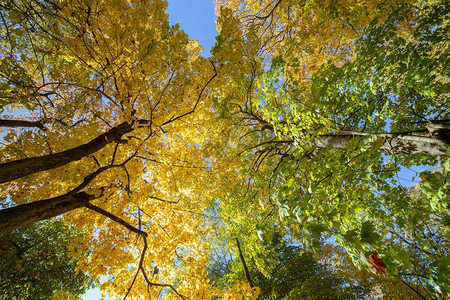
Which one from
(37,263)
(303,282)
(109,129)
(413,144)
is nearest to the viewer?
(413,144)

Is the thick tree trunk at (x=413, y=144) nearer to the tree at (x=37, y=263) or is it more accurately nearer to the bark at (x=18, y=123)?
the bark at (x=18, y=123)

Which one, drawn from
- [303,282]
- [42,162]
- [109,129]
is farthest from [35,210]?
[303,282]

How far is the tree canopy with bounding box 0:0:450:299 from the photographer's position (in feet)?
7.14

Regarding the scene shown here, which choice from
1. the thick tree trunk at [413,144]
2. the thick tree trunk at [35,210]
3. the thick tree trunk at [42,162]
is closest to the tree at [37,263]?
the thick tree trunk at [35,210]

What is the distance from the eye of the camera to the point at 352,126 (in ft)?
13.9

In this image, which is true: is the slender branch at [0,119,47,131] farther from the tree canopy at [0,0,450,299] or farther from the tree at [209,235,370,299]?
the tree at [209,235,370,299]

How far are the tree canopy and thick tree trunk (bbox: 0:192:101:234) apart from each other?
0.8 inches

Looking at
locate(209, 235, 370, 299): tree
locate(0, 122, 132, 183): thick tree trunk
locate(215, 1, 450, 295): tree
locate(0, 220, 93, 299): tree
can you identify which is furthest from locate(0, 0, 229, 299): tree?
locate(209, 235, 370, 299): tree

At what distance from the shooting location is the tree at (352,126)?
5.35ft

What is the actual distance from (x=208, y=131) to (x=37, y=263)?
25.4ft

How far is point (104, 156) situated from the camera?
14.4 feet

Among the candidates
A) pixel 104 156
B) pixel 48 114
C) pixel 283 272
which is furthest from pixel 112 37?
pixel 283 272

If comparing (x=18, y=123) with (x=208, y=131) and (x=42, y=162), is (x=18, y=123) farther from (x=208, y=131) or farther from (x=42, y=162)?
(x=208, y=131)

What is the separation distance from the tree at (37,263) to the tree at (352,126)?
23.3ft
